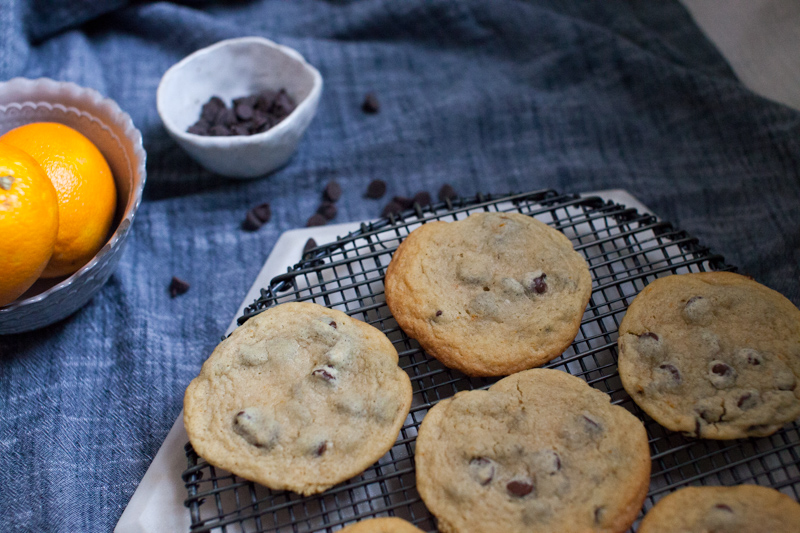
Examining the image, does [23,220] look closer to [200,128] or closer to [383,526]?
[200,128]

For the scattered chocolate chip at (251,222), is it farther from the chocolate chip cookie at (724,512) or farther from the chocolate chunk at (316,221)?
the chocolate chip cookie at (724,512)

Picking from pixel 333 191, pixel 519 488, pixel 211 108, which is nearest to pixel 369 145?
pixel 333 191

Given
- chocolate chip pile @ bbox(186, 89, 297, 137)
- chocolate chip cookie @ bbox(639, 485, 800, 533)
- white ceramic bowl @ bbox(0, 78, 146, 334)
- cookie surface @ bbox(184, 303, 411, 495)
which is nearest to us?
chocolate chip cookie @ bbox(639, 485, 800, 533)

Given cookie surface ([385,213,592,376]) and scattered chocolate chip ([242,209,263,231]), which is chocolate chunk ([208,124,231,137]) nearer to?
scattered chocolate chip ([242,209,263,231])

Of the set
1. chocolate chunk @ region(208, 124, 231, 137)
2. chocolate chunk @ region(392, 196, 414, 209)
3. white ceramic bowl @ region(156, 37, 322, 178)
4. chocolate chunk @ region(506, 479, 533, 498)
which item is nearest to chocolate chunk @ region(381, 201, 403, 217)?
chocolate chunk @ region(392, 196, 414, 209)

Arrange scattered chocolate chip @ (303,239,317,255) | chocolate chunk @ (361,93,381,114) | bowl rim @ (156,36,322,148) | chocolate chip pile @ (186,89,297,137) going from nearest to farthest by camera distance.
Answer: scattered chocolate chip @ (303,239,317,255) < bowl rim @ (156,36,322,148) < chocolate chip pile @ (186,89,297,137) < chocolate chunk @ (361,93,381,114)

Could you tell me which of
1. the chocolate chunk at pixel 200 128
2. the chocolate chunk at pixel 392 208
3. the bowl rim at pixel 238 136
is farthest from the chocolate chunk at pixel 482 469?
the chocolate chunk at pixel 200 128

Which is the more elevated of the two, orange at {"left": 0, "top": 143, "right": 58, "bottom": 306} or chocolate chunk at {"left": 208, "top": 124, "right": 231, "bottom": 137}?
orange at {"left": 0, "top": 143, "right": 58, "bottom": 306}
